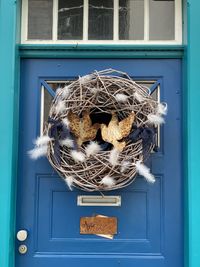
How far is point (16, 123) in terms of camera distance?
8.45 feet

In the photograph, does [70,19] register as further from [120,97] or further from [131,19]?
[120,97]

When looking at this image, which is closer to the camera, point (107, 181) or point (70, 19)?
point (107, 181)

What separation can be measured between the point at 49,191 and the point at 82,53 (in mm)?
887

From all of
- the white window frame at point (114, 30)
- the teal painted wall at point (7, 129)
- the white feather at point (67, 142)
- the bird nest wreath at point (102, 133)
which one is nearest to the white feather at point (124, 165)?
the bird nest wreath at point (102, 133)

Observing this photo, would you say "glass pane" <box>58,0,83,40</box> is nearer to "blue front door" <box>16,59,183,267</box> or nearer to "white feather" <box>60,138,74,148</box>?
"blue front door" <box>16,59,183,267</box>

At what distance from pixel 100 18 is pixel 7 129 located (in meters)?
0.93

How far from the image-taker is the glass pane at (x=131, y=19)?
8.82 feet

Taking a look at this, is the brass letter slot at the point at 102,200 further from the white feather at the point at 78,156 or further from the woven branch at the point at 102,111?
the white feather at the point at 78,156

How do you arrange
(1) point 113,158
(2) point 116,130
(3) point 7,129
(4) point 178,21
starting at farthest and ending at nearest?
(4) point 178,21, (3) point 7,129, (2) point 116,130, (1) point 113,158

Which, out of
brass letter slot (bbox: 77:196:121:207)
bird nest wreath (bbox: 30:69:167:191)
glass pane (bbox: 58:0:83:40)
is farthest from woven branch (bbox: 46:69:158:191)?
glass pane (bbox: 58:0:83:40)

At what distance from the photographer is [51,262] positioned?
2562 millimetres

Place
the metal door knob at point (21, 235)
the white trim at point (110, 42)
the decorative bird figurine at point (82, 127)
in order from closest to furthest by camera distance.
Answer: the decorative bird figurine at point (82, 127) → the metal door knob at point (21, 235) → the white trim at point (110, 42)

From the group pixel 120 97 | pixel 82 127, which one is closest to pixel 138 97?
pixel 120 97

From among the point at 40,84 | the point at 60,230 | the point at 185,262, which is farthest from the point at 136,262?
the point at 40,84
